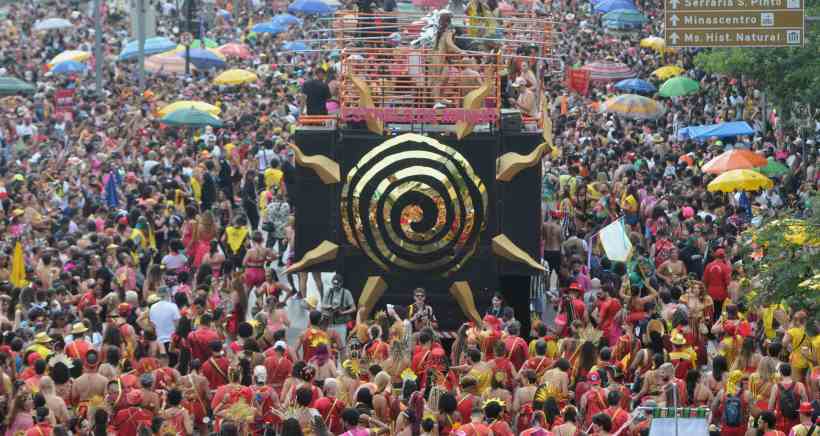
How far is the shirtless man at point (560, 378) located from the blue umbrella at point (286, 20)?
38.9 metres

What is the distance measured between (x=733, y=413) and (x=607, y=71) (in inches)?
1112

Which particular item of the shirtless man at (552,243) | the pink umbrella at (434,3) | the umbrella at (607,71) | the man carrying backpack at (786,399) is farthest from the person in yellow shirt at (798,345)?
the umbrella at (607,71)

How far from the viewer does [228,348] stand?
67.6 feet

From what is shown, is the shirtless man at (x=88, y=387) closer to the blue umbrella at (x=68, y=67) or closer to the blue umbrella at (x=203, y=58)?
the blue umbrella at (x=203, y=58)

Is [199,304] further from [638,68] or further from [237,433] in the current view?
[638,68]

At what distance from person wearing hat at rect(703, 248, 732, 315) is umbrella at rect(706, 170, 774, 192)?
4733mm

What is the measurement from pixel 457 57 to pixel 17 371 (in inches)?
307

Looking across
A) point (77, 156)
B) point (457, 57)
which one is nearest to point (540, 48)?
point (457, 57)

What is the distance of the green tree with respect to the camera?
21234mm

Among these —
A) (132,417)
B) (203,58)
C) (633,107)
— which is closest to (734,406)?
(132,417)

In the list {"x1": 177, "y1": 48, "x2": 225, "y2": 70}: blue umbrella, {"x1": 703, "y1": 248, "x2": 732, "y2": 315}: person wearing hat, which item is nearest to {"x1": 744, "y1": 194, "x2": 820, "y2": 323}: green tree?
{"x1": 703, "y1": 248, "x2": 732, "y2": 315}: person wearing hat

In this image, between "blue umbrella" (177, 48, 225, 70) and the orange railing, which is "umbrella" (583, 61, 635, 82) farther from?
the orange railing

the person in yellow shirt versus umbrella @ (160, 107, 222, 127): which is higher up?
umbrella @ (160, 107, 222, 127)

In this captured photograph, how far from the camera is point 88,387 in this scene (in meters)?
18.0
